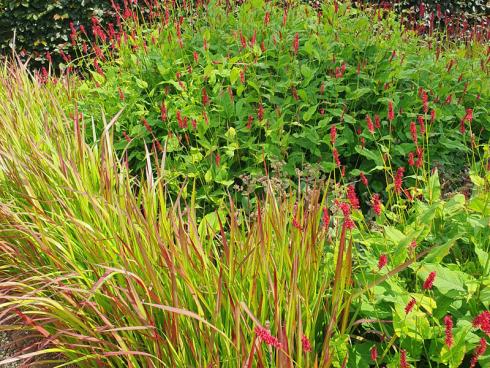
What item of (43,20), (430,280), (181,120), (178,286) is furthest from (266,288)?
(43,20)

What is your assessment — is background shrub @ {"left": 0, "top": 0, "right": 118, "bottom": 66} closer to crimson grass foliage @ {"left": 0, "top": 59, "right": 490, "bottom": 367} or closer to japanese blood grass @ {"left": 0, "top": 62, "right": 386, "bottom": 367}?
japanese blood grass @ {"left": 0, "top": 62, "right": 386, "bottom": 367}

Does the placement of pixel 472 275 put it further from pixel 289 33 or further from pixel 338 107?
pixel 289 33

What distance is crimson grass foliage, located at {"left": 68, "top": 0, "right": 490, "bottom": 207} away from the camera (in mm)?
3061

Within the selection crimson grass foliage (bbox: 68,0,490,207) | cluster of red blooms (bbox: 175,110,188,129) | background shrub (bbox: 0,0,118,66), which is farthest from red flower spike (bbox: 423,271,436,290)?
background shrub (bbox: 0,0,118,66)

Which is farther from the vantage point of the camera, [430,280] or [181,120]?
[181,120]

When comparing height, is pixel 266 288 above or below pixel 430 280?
below

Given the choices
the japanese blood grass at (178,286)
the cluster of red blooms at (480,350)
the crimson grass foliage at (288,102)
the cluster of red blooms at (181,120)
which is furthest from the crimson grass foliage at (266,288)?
Result: the crimson grass foliage at (288,102)

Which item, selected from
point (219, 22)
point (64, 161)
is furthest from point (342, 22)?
point (64, 161)

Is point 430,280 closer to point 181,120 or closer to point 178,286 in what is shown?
point 178,286

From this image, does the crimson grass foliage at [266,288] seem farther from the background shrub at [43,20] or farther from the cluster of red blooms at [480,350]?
the background shrub at [43,20]

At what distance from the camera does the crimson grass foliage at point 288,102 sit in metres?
3.06

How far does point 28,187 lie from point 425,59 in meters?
2.53

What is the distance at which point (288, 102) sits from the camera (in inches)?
127

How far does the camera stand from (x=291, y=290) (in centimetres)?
165
